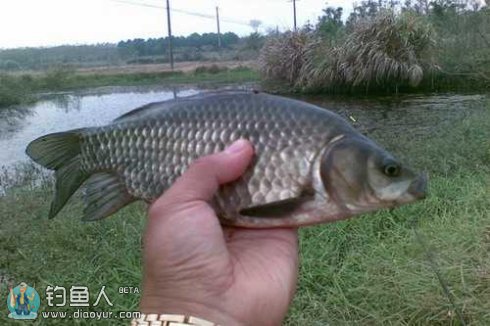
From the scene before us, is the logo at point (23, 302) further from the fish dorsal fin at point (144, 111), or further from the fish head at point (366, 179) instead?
the fish head at point (366, 179)

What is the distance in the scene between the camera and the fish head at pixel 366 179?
167 cm

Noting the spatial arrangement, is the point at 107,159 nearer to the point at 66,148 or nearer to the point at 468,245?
the point at 66,148

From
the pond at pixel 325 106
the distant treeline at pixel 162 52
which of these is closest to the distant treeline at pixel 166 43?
the distant treeline at pixel 162 52

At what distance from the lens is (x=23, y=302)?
13.7 feet

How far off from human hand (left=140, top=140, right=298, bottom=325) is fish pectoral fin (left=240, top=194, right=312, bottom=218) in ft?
0.44

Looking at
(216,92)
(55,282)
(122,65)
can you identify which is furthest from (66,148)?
(122,65)

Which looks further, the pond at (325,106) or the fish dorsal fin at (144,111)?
the pond at (325,106)

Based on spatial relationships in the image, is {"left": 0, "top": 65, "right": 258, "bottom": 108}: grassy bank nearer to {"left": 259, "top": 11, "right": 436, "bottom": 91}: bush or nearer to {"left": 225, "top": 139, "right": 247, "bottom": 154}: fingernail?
{"left": 259, "top": 11, "right": 436, "bottom": 91}: bush

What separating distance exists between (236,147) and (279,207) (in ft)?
0.77

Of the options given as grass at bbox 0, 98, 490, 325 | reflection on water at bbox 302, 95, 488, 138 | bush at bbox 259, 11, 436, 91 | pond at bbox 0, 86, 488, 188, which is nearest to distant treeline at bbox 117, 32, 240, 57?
pond at bbox 0, 86, 488, 188

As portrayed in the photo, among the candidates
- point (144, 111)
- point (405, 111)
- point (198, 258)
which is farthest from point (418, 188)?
point (405, 111)

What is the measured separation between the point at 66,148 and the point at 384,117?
12.3m

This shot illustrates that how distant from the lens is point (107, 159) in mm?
2025

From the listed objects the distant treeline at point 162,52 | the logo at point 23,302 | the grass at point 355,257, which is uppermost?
the distant treeline at point 162,52
